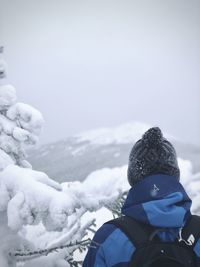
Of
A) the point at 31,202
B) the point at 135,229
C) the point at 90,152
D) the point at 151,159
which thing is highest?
the point at 151,159

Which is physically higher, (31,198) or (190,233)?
(190,233)

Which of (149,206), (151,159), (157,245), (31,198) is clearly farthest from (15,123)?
(157,245)

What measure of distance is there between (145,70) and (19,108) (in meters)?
3.82

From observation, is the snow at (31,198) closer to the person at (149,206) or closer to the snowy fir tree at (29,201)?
the snowy fir tree at (29,201)

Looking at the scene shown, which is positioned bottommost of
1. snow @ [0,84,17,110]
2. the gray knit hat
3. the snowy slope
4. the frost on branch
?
the snowy slope

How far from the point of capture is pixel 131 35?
6.47m

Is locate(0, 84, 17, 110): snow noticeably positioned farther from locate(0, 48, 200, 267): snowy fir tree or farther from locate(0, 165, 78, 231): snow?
locate(0, 165, 78, 231): snow

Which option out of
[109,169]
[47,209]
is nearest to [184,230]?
[47,209]

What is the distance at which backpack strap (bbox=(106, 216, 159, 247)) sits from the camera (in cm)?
173

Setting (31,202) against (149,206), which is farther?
(31,202)

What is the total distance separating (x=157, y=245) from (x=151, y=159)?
1.54ft

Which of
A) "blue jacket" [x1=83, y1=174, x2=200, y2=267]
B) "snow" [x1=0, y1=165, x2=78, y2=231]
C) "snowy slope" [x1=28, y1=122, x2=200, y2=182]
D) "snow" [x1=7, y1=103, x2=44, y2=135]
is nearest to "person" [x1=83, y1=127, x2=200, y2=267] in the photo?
"blue jacket" [x1=83, y1=174, x2=200, y2=267]

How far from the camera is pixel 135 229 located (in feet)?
5.77

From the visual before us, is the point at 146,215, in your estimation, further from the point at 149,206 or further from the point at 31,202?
the point at 31,202
